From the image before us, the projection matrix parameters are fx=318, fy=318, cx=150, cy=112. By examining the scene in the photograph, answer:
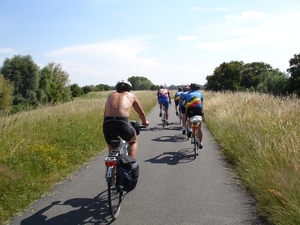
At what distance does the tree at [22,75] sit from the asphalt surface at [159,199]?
61181mm

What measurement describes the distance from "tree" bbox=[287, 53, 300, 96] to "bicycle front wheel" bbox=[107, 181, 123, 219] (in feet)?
98.8

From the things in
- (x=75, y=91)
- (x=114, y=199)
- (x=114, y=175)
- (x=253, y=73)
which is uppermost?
(x=253, y=73)

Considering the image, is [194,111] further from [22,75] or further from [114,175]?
[22,75]

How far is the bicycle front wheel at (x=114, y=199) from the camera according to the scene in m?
4.36

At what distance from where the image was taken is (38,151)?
741 cm

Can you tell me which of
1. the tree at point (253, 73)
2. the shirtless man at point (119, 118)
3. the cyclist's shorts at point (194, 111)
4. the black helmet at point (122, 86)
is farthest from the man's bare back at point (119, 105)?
the tree at point (253, 73)

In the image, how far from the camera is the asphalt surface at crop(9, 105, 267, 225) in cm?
451

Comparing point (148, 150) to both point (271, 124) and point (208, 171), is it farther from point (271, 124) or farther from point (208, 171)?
point (271, 124)

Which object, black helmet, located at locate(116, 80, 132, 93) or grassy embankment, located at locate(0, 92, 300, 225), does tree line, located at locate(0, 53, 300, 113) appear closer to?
grassy embankment, located at locate(0, 92, 300, 225)

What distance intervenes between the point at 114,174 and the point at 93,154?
175 inches

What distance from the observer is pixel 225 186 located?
19.8 ft

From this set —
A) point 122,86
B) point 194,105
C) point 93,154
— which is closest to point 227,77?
point 194,105

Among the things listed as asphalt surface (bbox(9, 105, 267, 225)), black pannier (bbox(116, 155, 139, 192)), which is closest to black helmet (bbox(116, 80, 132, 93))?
black pannier (bbox(116, 155, 139, 192))

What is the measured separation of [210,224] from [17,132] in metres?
6.11
